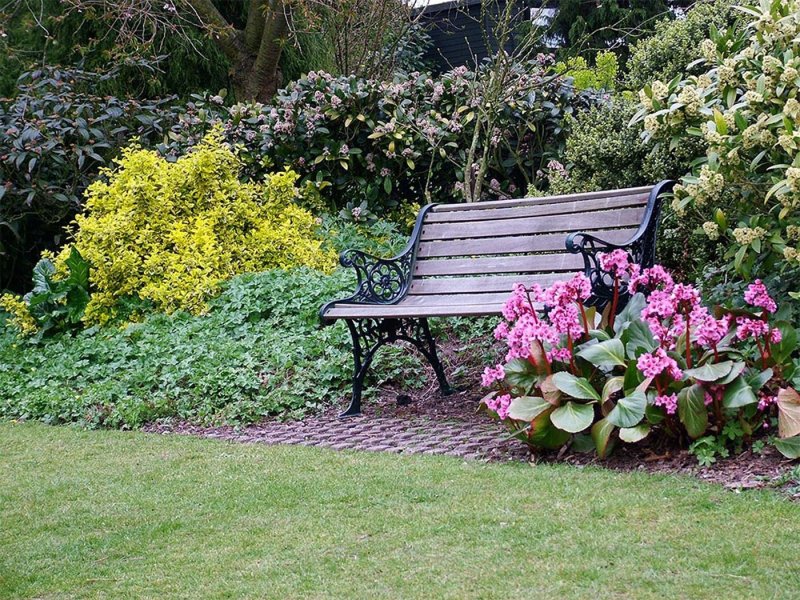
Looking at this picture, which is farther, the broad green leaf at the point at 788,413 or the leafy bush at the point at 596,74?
the leafy bush at the point at 596,74

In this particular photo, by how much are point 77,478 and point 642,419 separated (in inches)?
97.7

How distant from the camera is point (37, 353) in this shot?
7.27m

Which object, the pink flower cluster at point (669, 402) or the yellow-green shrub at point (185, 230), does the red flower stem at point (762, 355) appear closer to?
the pink flower cluster at point (669, 402)

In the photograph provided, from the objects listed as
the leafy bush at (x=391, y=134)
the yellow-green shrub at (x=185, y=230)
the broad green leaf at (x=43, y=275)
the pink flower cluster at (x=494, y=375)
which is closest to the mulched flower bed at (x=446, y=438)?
the pink flower cluster at (x=494, y=375)

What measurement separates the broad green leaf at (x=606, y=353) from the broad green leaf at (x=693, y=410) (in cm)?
30

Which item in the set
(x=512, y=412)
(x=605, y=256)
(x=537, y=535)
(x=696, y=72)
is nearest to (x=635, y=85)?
(x=696, y=72)

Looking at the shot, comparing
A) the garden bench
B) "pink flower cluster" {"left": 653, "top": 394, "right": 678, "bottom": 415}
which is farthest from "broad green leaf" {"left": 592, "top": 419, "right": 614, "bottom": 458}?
the garden bench

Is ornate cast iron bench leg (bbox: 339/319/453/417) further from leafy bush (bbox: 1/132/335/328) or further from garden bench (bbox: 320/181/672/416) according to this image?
leafy bush (bbox: 1/132/335/328)

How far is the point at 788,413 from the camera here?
12.3 ft

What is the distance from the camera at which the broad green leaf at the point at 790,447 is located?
3.66 m

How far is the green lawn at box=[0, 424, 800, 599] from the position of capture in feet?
9.22

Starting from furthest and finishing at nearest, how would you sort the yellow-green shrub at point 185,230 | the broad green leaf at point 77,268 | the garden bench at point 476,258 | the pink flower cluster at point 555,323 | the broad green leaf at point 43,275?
the broad green leaf at point 43,275
the broad green leaf at point 77,268
the yellow-green shrub at point 185,230
the garden bench at point 476,258
the pink flower cluster at point 555,323

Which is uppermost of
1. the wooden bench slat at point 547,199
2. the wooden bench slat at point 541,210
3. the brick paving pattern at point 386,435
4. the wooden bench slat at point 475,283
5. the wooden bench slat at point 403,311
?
the wooden bench slat at point 547,199

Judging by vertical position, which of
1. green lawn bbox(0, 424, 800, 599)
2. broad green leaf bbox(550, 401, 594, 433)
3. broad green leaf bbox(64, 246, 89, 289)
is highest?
broad green leaf bbox(64, 246, 89, 289)
